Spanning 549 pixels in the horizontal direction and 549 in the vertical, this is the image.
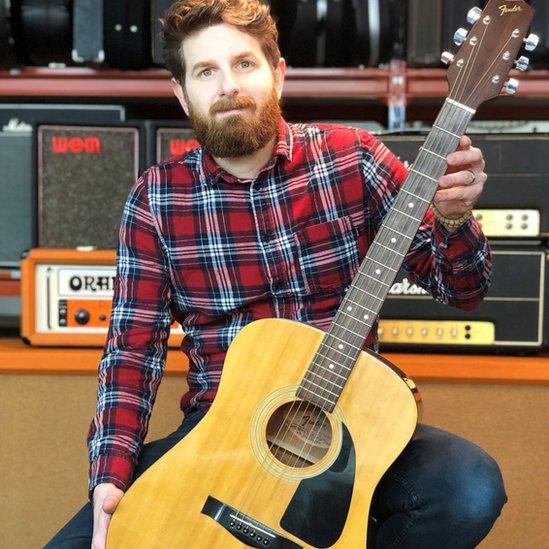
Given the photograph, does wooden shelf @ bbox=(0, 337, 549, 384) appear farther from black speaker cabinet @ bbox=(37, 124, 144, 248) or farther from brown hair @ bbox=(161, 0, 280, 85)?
brown hair @ bbox=(161, 0, 280, 85)

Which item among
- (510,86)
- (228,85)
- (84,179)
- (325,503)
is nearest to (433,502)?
(325,503)

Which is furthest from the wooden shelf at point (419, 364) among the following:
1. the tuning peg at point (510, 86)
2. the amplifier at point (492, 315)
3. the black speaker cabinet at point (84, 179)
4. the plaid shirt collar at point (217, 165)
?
the tuning peg at point (510, 86)

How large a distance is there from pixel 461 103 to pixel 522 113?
1.18m

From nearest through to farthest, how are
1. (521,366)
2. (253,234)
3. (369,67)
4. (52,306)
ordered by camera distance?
(253,234)
(521,366)
(52,306)
(369,67)

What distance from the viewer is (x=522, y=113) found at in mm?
2211

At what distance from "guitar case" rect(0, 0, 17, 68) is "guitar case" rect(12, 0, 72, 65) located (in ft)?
0.04

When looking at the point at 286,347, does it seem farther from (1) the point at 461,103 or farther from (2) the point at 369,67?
(2) the point at 369,67

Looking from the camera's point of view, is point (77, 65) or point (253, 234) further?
point (77, 65)

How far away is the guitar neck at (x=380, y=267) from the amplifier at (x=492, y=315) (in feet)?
1.79

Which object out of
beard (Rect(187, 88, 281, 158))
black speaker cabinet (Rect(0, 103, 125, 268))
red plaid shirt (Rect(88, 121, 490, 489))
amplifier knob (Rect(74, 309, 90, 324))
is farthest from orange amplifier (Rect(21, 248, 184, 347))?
beard (Rect(187, 88, 281, 158))

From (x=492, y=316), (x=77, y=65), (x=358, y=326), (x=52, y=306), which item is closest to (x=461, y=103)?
(x=358, y=326)

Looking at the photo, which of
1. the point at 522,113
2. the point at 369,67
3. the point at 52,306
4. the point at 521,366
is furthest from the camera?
the point at 522,113

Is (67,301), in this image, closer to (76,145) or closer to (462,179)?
(76,145)

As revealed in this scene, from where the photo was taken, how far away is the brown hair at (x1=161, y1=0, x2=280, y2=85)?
50.4 inches
